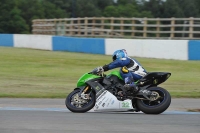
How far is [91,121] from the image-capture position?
871cm

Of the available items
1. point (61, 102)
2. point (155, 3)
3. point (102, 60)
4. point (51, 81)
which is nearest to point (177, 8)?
point (155, 3)

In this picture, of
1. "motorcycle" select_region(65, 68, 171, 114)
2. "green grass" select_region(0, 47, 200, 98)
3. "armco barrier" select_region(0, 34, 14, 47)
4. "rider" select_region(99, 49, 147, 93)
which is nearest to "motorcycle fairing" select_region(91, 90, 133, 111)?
"motorcycle" select_region(65, 68, 171, 114)

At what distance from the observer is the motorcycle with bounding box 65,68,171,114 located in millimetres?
9406

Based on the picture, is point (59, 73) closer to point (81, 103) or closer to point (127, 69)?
point (81, 103)

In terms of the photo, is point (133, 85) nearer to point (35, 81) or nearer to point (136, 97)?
point (136, 97)

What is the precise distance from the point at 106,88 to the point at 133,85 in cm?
55

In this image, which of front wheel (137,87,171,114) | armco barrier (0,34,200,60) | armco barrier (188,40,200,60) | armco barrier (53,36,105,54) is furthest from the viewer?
armco barrier (53,36,105,54)

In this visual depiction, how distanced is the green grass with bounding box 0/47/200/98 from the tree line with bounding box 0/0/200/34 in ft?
106

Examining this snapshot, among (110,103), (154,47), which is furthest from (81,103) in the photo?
(154,47)

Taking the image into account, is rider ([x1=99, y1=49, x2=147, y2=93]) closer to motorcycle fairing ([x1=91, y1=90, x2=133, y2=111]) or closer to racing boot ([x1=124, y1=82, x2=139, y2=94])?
racing boot ([x1=124, y1=82, x2=139, y2=94])

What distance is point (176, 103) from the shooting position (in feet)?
38.7

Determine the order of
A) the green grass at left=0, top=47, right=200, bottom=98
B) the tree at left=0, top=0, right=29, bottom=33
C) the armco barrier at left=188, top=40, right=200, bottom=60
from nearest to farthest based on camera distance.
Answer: the green grass at left=0, top=47, right=200, bottom=98
the armco barrier at left=188, top=40, right=200, bottom=60
the tree at left=0, top=0, right=29, bottom=33

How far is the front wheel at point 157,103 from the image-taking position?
368 inches

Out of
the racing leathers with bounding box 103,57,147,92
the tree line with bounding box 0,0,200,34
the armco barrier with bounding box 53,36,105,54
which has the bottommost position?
the armco barrier with bounding box 53,36,105,54
